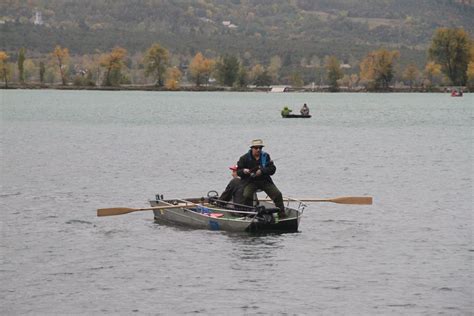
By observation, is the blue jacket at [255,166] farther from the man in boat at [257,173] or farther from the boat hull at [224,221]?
the boat hull at [224,221]

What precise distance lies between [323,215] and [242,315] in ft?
57.4

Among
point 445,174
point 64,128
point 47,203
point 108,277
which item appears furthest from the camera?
point 64,128

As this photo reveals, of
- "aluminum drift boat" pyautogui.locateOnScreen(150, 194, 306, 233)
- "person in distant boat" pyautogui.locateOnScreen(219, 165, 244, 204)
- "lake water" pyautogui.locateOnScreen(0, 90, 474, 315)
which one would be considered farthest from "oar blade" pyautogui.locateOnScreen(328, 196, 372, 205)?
"person in distant boat" pyautogui.locateOnScreen(219, 165, 244, 204)

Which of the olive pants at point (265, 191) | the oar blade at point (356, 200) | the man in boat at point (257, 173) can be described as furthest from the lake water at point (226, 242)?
the man in boat at point (257, 173)

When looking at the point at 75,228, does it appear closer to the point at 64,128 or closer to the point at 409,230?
the point at 409,230

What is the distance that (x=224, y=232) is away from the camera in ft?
129

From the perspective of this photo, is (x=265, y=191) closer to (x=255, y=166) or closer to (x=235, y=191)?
(x=255, y=166)

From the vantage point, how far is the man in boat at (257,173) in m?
38.3

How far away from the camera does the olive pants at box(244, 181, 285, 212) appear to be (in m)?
38.4

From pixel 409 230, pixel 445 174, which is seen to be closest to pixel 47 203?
pixel 409 230

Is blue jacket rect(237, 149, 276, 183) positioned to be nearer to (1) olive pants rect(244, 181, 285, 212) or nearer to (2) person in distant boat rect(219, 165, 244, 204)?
(1) olive pants rect(244, 181, 285, 212)

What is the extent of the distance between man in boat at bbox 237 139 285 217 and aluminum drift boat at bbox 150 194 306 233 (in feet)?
1.55

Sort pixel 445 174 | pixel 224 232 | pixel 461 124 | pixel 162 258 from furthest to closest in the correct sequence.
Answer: pixel 461 124 < pixel 445 174 < pixel 224 232 < pixel 162 258

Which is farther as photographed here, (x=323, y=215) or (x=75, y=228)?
(x=323, y=215)
